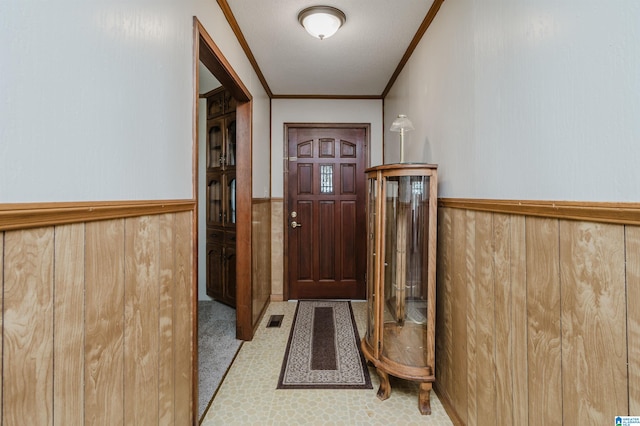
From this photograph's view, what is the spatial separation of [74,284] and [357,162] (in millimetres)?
3162

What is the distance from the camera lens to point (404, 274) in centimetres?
190

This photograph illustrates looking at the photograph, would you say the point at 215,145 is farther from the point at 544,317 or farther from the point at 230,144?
the point at 544,317

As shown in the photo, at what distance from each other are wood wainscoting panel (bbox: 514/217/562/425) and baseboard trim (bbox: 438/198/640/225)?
37mm

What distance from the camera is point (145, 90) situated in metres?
1.11

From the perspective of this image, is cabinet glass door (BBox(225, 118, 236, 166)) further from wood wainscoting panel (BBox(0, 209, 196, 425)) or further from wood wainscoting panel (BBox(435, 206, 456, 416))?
wood wainscoting panel (BBox(435, 206, 456, 416))

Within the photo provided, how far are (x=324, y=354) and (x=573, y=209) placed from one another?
200 cm

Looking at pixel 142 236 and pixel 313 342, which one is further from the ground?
pixel 142 236

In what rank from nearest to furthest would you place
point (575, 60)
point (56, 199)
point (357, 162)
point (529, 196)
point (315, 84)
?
point (56, 199), point (575, 60), point (529, 196), point (315, 84), point (357, 162)

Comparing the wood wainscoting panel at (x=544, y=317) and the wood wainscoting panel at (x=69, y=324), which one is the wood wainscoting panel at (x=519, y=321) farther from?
the wood wainscoting panel at (x=69, y=324)

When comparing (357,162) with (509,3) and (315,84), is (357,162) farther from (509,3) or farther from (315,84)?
(509,3)

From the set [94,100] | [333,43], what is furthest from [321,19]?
[94,100]

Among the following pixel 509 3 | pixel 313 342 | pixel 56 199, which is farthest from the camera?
pixel 313 342

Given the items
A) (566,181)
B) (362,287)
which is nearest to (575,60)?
(566,181)

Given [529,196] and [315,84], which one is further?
[315,84]
